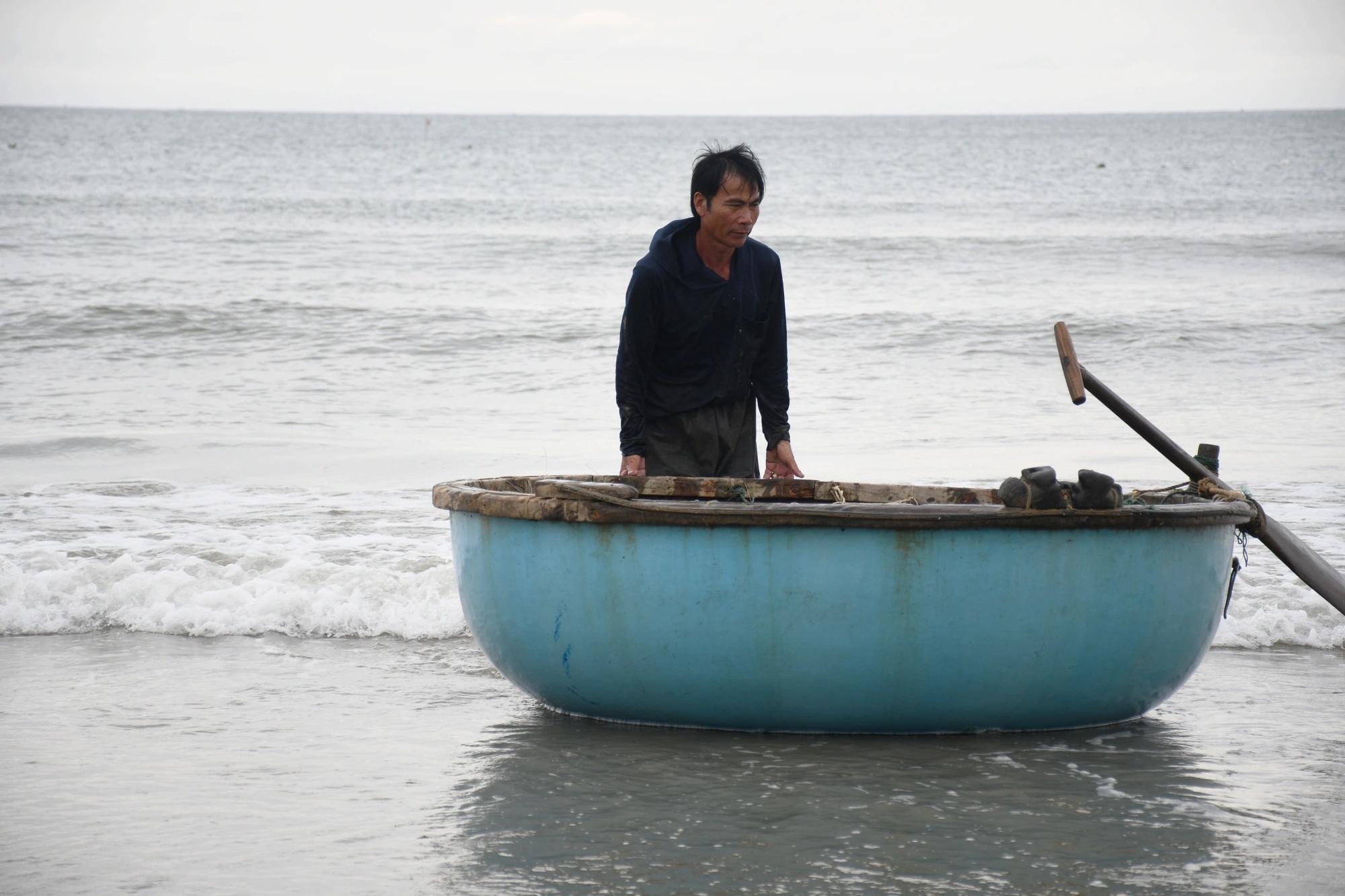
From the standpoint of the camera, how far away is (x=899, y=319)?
15.1m

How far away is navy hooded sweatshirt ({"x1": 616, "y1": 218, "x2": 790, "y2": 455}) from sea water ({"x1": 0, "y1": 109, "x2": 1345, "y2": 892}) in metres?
0.94

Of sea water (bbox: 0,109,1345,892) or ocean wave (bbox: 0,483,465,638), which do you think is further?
ocean wave (bbox: 0,483,465,638)

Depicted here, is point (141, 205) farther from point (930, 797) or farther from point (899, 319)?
point (930, 797)

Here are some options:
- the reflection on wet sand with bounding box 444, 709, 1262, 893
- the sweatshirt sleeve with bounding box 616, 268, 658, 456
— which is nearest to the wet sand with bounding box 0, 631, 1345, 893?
the reflection on wet sand with bounding box 444, 709, 1262, 893

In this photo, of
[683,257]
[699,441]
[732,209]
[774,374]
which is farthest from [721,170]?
[699,441]

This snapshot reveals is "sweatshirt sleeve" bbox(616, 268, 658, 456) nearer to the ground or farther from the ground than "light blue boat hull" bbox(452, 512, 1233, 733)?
farther from the ground

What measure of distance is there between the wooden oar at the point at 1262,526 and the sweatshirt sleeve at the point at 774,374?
0.78 meters

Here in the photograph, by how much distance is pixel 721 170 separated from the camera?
3668 mm

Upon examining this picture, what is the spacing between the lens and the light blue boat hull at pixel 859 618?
127 inches

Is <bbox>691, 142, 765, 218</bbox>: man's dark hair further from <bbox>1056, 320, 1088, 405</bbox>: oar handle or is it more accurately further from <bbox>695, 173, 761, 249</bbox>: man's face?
<bbox>1056, 320, 1088, 405</bbox>: oar handle

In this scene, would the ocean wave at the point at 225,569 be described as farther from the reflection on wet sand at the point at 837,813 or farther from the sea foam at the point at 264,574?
the reflection on wet sand at the point at 837,813

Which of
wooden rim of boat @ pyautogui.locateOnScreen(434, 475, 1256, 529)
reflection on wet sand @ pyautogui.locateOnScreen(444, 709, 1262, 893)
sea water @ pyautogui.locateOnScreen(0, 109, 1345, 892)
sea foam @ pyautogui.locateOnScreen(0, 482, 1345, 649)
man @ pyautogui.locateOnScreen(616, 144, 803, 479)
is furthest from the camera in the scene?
sea foam @ pyautogui.locateOnScreen(0, 482, 1345, 649)

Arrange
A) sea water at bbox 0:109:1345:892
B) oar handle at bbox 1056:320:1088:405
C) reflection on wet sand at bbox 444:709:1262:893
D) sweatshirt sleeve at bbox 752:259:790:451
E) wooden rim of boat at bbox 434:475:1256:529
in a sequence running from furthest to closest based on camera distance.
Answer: sweatshirt sleeve at bbox 752:259:790:451 → oar handle at bbox 1056:320:1088:405 → wooden rim of boat at bbox 434:475:1256:529 → sea water at bbox 0:109:1345:892 → reflection on wet sand at bbox 444:709:1262:893

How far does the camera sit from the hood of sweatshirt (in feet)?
12.4
